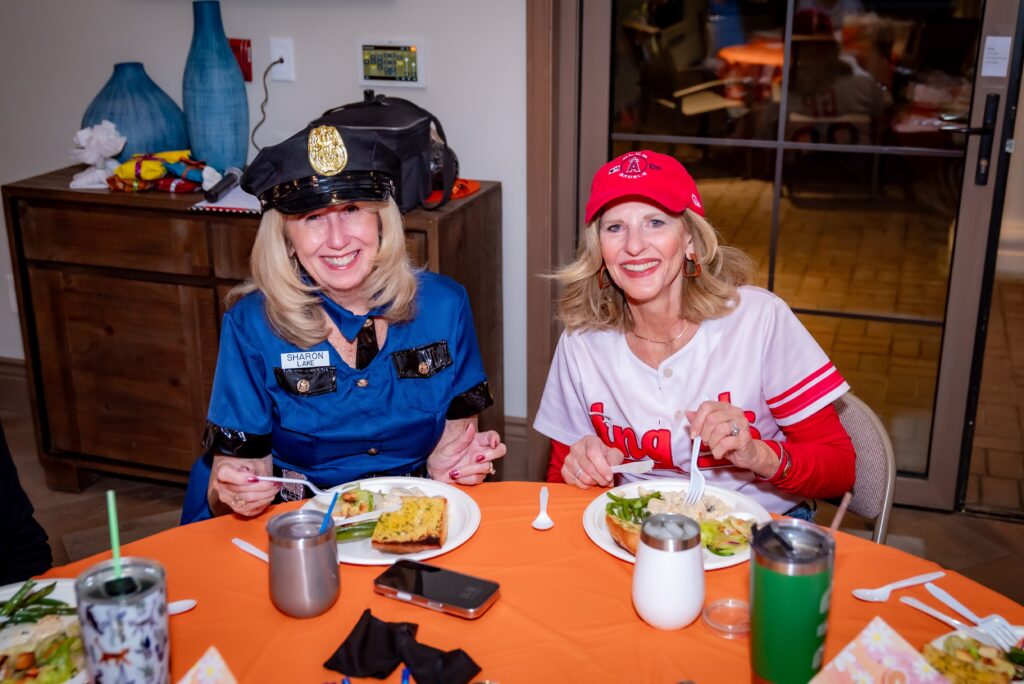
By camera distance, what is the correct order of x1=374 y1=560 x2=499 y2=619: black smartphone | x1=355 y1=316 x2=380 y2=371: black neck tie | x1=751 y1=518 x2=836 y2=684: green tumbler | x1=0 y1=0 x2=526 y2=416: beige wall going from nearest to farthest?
1. x1=751 y1=518 x2=836 y2=684: green tumbler
2. x1=374 y1=560 x2=499 y2=619: black smartphone
3. x1=355 y1=316 x2=380 y2=371: black neck tie
4. x1=0 y1=0 x2=526 y2=416: beige wall

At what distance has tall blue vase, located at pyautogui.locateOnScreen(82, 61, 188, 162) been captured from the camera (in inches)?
125

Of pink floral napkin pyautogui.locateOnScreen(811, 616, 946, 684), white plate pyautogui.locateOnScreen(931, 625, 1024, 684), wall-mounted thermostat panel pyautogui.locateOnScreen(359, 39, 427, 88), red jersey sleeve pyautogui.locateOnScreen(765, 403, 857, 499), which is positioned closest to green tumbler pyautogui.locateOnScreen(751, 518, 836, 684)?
pink floral napkin pyautogui.locateOnScreen(811, 616, 946, 684)

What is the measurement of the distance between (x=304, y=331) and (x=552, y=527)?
0.60m

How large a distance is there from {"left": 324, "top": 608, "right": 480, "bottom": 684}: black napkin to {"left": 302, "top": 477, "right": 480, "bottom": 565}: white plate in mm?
173

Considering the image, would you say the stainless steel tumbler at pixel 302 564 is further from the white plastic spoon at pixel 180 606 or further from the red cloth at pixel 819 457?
the red cloth at pixel 819 457

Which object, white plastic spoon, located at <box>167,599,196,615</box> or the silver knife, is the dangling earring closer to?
the silver knife

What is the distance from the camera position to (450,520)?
159 cm

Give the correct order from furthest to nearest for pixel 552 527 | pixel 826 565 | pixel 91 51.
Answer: pixel 91 51, pixel 552 527, pixel 826 565

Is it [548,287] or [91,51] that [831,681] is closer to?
[548,287]

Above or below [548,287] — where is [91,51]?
above

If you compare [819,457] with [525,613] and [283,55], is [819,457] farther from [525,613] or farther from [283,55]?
[283,55]

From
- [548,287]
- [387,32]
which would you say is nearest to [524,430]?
[548,287]

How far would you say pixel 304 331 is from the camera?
1.86 meters

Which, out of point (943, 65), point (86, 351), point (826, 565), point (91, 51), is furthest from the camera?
point (91, 51)
